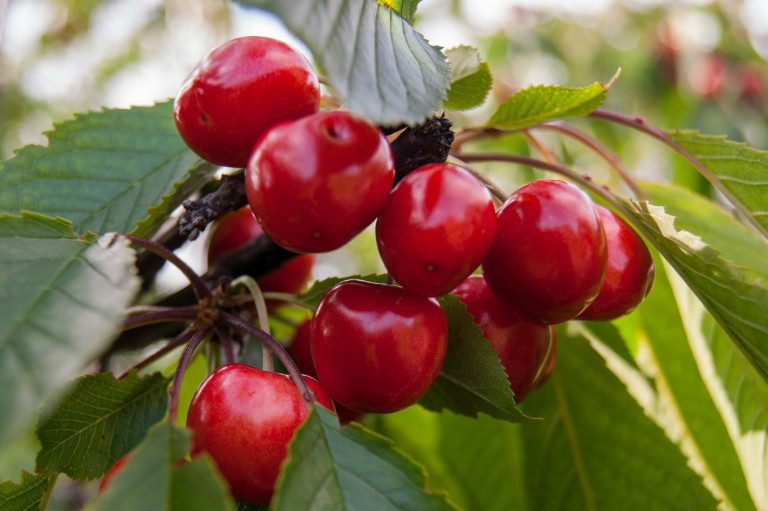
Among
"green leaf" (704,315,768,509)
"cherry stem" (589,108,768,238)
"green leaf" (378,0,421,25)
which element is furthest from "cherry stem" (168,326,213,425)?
"green leaf" (704,315,768,509)

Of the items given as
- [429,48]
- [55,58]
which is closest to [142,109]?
[429,48]

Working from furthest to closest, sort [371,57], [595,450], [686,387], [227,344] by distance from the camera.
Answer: [686,387] → [595,450] → [227,344] → [371,57]

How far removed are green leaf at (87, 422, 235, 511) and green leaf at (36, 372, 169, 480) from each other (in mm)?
248

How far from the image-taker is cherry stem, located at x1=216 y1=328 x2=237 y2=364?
78 centimetres

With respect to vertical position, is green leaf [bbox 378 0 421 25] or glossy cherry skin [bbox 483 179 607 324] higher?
green leaf [bbox 378 0 421 25]

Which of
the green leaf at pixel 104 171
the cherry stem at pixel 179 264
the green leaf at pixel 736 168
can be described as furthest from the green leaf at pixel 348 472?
the green leaf at pixel 736 168

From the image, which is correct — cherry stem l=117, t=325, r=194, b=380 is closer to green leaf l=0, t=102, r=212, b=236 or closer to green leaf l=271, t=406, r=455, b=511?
green leaf l=0, t=102, r=212, b=236

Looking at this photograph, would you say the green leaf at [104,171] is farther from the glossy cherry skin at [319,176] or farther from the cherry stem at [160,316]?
the glossy cherry skin at [319,176]

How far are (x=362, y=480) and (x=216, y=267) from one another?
50 cm

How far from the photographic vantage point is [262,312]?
2.60 feet

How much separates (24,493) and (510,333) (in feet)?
1.99

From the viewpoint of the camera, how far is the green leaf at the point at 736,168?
0.91 meters

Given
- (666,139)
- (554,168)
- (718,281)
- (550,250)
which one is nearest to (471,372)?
(550,250)

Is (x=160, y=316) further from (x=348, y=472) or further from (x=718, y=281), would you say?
(x=718, y=281)
